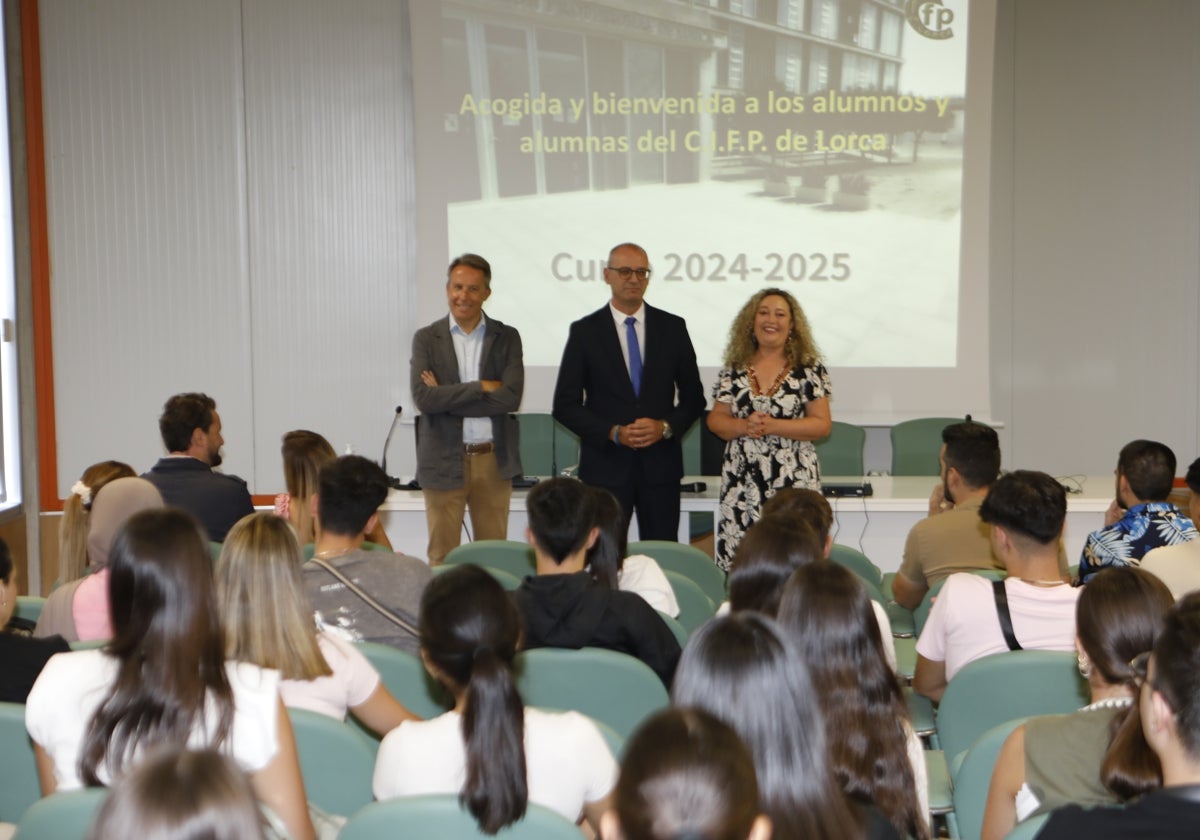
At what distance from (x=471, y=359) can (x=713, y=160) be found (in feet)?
7.44

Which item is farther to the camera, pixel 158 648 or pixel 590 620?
pixel 590 620

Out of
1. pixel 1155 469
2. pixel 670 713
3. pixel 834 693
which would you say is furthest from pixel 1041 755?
pixel 1155 469

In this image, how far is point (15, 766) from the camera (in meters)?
2.30

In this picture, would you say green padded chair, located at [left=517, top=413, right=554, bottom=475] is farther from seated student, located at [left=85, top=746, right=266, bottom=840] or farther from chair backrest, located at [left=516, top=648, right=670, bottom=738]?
seated student, located at [left=85, top=746, right=266, bottom=840]

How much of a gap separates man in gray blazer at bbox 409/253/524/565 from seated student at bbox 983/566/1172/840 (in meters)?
3.43

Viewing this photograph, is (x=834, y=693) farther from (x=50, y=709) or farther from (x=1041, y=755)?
(x=50, y=709)

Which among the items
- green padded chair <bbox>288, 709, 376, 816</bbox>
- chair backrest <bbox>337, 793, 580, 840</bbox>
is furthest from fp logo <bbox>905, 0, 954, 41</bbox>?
chair backrest <bbox>337, 793, 580, 840</bbox>

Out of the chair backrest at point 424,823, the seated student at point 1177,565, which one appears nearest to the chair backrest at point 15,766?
the chair backrest at point 424,823

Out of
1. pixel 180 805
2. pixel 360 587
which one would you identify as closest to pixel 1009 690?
pixel 360 587

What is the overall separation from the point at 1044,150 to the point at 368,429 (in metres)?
4.40

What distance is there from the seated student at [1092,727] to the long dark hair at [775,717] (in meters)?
0.52

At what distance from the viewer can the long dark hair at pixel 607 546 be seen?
3.22 meters

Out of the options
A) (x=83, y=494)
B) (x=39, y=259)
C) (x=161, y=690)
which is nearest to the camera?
(x=161, y=690)

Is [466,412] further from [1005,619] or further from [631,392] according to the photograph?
[1005,619]
